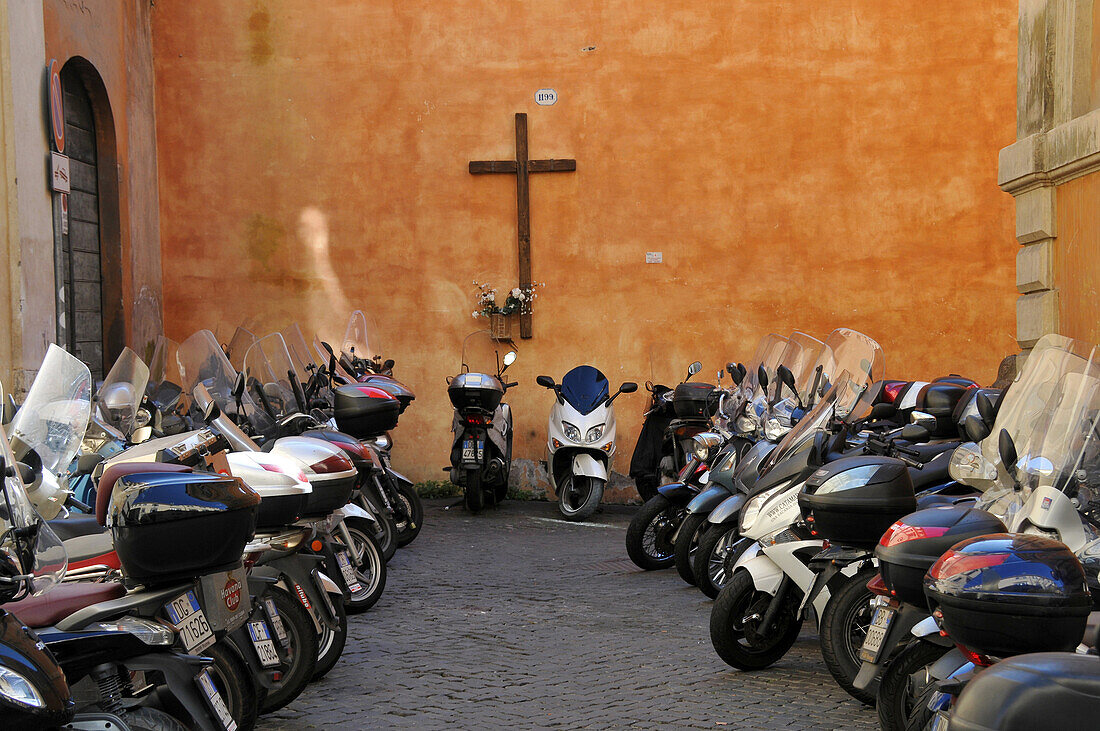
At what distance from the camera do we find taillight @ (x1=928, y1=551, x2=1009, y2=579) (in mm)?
2521

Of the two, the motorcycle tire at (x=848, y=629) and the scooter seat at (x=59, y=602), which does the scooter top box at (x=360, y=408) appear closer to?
the motorcycle tire at (x=848, y=629)

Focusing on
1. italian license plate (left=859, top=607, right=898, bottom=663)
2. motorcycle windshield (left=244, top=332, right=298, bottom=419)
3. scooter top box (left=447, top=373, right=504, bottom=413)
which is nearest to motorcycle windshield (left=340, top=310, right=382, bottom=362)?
scooter top box (left=447, top=373, right=504, bottom=413)

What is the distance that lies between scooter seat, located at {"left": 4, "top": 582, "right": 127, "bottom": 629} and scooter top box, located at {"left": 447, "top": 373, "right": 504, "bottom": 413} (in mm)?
6502

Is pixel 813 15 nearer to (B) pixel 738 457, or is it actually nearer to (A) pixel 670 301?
(A) pixel 670 301

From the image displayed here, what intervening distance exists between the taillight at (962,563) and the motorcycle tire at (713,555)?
11.6 ft

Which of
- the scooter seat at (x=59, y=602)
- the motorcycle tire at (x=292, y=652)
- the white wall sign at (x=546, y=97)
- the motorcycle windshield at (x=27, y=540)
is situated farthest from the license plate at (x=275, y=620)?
the white wall sign at (x=546, y=97)

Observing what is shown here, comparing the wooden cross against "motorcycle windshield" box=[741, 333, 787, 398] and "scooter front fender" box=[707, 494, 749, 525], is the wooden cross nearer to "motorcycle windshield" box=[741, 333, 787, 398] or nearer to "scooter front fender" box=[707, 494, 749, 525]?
"motorcycle windshield" box=[741, 333, 787, 398]

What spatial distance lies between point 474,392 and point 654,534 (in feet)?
9.19

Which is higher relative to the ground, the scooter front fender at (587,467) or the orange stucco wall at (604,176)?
the orange stucco wall at (604,176)

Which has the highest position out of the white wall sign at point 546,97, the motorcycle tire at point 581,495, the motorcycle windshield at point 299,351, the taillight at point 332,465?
the white wall sign at point 546,97

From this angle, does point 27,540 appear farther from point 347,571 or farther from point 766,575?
point 347,571

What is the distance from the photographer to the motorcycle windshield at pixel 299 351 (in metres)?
7.45

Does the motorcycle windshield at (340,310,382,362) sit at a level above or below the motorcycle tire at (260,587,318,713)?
above

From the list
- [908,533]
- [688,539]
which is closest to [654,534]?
[688,539]
